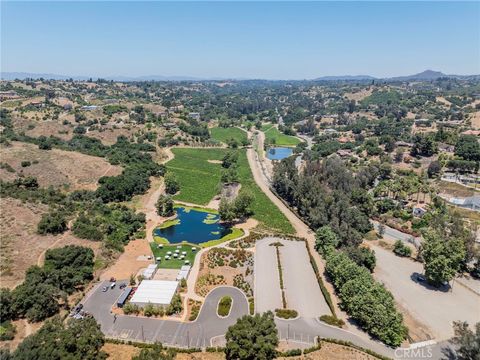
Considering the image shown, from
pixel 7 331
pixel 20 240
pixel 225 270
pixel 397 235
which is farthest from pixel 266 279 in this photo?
pixel 20 240

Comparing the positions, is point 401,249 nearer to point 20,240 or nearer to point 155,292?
point 155,292

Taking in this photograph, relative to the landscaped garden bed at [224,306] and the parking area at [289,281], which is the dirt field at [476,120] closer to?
the parking area at [289,281]

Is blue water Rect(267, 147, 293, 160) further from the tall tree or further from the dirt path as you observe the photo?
Answer: the tall tree

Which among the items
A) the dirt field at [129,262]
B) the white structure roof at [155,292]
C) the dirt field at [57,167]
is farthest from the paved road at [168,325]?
the dirt field at [57,167]

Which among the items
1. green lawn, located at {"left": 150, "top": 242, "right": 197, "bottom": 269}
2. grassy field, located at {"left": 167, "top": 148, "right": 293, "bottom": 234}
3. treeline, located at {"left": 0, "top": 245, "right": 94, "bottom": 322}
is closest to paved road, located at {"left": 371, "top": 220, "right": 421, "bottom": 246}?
grassy field, located at {"left": 167, "top": 148, "right": 293, "bottom": 234}

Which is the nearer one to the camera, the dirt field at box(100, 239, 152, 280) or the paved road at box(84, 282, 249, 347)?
the paved road at box(84, 282, 249, 347)
